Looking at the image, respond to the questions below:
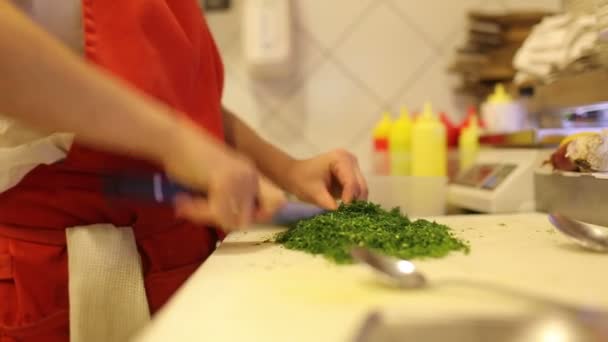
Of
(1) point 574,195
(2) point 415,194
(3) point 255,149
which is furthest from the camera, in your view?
(2) point 415,194

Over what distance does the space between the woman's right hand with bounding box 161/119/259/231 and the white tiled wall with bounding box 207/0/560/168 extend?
2.97 feet

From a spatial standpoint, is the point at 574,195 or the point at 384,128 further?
the point at 384,128

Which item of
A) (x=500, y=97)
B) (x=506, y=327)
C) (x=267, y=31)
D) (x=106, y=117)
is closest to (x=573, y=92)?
(x=500, y=97)

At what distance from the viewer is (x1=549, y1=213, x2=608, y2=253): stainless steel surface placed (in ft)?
1.57

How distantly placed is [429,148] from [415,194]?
221mm

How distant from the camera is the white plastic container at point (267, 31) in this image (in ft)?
4.00

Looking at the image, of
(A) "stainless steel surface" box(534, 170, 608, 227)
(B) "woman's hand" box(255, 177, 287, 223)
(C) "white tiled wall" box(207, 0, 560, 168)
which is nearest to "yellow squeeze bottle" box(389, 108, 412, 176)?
(C) "white tiled wall" box(207, 0, 560, 168)

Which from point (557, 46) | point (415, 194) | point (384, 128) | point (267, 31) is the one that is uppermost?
point (267, 31)

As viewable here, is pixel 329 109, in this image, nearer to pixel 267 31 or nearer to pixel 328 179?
pixel 267 31

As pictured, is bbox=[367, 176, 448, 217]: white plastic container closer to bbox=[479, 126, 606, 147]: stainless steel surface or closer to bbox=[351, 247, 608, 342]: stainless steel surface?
bbox=[479, 126, 606, 147]: stainless steel surface

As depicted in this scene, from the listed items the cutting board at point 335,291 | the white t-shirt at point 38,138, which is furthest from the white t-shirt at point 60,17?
the cutting board at point 335,291

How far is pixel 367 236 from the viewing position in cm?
Answer: 49

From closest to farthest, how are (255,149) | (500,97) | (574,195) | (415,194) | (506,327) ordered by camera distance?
(506,327), (574,195), (255,149), (415,194), (500,97)

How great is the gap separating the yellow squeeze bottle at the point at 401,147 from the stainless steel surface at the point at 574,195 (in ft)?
1.45
